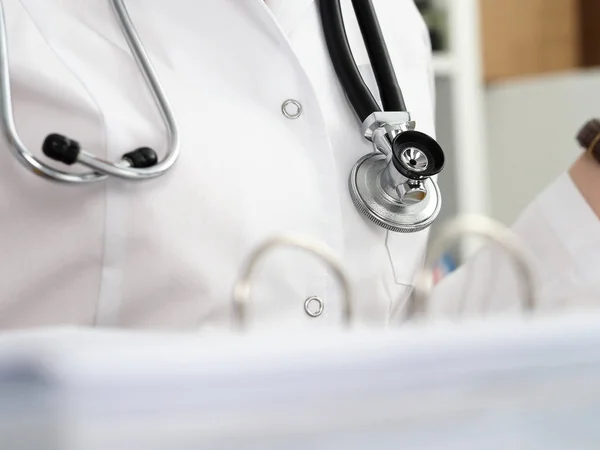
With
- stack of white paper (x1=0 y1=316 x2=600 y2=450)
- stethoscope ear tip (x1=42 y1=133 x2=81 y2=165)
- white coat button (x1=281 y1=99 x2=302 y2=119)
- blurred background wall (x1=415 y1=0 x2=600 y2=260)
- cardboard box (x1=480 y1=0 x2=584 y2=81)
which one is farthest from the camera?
cardboard box (x1=480 y1=0 x2=584 y2=81)

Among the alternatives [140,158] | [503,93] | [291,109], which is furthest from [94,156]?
[503,93]

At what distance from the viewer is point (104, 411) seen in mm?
187

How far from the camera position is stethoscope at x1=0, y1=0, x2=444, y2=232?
1.37ft

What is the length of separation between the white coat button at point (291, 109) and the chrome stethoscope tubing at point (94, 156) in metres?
0.09

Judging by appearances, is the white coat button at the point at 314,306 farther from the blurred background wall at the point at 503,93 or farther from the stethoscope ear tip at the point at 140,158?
the blurred background wall at the point at 503,93

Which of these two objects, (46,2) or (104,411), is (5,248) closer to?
(46,2)

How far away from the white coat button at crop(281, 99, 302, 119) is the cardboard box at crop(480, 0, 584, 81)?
105 cm

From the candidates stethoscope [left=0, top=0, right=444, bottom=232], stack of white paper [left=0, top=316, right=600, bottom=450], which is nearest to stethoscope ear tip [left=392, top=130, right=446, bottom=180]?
stethoscope [left=0, top=0, right=444, bottom=232]

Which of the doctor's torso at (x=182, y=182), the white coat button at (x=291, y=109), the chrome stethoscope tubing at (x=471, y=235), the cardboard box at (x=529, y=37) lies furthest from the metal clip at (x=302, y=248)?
the cardboard box at (x=529, y=37)

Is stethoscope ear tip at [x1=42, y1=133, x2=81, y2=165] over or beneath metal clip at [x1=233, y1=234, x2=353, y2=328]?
over

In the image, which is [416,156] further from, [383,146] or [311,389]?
[311,389]

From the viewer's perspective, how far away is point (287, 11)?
1.85 ft

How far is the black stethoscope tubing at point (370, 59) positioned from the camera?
545 mm

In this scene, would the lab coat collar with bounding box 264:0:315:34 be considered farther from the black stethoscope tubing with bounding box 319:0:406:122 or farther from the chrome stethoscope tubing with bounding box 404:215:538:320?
the chrome stethoscope tubing with bounding box 404:215:538:320
